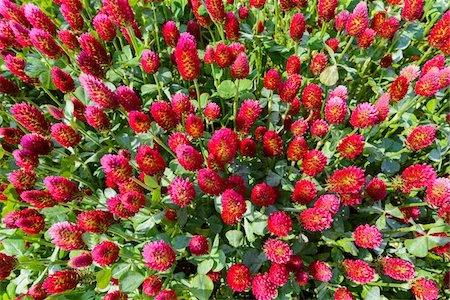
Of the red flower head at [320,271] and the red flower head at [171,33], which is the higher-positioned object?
the red flower head at [171,33]

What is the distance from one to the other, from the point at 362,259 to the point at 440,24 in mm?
1450

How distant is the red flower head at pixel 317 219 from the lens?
5.30 ft

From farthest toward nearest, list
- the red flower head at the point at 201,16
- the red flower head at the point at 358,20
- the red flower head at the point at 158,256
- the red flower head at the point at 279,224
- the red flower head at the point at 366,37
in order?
the red flower head at the point at 201,16 → the red flower head at the point at 366,37 → the red flower head at the point at 358,20 → the red flower head at the point at 279,224 → the red flower head at the point at 158,256

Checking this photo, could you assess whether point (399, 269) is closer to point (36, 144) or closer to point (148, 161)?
point (148, 161)

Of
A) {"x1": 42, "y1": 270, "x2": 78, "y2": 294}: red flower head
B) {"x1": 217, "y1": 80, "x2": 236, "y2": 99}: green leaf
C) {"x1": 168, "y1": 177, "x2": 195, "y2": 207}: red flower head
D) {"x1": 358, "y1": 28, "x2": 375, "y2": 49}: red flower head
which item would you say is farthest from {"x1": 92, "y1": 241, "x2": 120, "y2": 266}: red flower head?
{"x1": 358, "y1": 28, "x2": 375, "y2": 49}: red flower head

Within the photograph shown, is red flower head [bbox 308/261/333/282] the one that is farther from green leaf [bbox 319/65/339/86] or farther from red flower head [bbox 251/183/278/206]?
green leaf [bbox 319/65/339/86]

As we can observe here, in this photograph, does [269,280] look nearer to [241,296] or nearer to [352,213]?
[241,296]

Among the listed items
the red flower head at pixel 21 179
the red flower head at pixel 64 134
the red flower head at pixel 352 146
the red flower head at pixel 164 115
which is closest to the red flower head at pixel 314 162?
the red flower head at pixel 352 146

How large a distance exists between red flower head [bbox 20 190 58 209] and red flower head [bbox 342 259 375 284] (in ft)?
5.04

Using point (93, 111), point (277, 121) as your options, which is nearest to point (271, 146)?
point (277, 121)

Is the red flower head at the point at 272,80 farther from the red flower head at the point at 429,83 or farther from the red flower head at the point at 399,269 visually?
the red flower head at the point at 399,269

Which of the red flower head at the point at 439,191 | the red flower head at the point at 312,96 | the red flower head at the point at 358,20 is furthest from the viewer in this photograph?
the red flower head at the point at 358,20

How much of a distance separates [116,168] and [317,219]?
92cm

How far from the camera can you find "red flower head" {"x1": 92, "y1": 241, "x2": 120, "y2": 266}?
1.59 m
